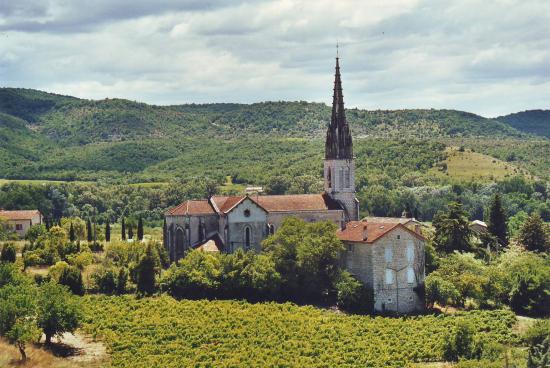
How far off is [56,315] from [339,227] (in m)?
31.5

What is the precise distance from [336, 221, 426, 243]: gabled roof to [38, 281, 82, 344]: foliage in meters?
24.1

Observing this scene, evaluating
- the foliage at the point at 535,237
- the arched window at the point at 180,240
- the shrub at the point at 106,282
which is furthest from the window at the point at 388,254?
the foliage at the point at 535,237

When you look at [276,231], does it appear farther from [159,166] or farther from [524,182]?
[159,166]

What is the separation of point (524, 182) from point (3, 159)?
115986 mm

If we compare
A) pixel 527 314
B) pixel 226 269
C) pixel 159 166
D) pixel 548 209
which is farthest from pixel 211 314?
pixel 159 166

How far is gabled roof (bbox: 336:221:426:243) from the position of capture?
66.5m

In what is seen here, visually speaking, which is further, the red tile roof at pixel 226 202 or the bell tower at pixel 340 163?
the bell tower at pixel 340 163

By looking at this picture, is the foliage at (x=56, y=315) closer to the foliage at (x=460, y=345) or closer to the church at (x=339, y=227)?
the church at (x=339, y=227)

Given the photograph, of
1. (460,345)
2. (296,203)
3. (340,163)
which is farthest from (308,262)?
(460,345)

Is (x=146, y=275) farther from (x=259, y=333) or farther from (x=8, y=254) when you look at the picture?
(x=8, y=254)

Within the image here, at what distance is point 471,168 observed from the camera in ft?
534

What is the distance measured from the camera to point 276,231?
74.1 metres

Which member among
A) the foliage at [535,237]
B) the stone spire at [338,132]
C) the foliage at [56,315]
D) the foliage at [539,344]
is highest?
the stone spire at [338,132]

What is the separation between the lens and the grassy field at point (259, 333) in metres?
51.8
